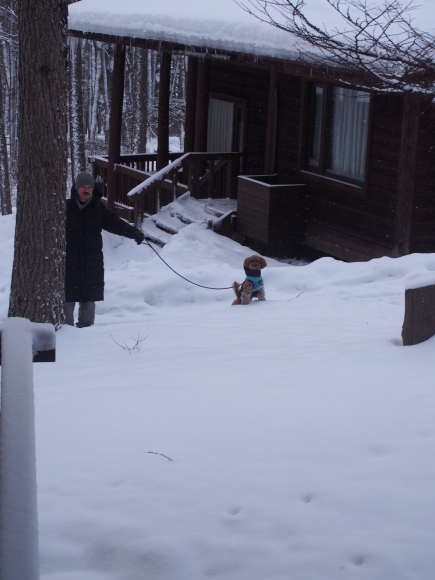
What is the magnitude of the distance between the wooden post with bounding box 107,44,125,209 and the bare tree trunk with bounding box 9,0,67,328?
8.33m

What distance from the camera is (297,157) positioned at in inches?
501

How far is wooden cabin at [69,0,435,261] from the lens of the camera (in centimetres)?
1032

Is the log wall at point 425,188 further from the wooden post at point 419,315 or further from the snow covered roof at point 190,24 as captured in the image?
the wooden post at point 419,315

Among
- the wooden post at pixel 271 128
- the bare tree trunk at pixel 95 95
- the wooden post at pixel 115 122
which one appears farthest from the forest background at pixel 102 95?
the wooden post at pixel 271 128

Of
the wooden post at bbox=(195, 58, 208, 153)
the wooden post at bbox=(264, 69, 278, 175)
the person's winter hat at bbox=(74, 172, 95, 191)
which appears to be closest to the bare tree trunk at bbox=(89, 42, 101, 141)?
the wooden post at bbox=(195, 58, 208, 153)

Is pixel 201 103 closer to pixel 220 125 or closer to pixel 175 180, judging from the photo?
pixel 175 180

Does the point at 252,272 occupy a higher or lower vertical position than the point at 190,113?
lower

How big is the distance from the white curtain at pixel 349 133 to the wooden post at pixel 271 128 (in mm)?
1036

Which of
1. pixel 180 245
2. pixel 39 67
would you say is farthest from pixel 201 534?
pixel 180 245

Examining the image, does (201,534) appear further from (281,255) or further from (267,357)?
(281,255)

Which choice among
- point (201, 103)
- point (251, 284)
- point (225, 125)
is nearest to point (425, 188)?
point (251, 284)

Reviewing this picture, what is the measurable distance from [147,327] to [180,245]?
4445 mm

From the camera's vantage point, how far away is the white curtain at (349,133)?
1138 cm

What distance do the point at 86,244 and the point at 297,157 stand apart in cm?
647
